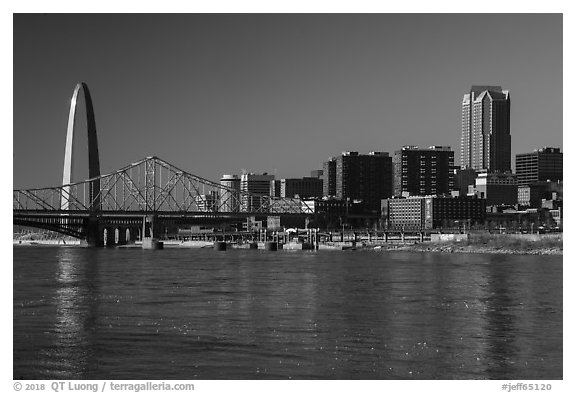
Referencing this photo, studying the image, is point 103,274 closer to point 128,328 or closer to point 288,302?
point 288,302

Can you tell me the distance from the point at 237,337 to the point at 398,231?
94443 mm

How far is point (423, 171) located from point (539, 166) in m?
22.6

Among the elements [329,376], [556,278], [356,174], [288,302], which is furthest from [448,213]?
[329,376]

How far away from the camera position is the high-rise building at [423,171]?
579 ft

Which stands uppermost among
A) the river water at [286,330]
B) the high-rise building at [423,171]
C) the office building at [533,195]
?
the high-rise building at [423,171]

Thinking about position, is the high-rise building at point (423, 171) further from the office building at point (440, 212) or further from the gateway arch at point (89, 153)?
the gateway arch at point (89, 153)

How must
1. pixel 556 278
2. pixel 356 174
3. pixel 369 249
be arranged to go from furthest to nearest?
pixel 356 174, pixel 369 249, pixel 556 278

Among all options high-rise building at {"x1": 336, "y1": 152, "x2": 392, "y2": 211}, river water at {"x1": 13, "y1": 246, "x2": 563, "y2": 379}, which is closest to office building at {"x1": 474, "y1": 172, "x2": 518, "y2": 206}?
high-rise building at {"x1": 336, "y1": 152, "x2": 392, "y2": 211}

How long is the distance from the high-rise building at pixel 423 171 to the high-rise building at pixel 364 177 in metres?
2.82

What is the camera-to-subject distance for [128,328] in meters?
20.0

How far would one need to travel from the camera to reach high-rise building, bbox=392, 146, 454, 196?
176500 mm

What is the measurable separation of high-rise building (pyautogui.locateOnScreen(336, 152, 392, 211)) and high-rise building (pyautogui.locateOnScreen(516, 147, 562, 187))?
869 inches

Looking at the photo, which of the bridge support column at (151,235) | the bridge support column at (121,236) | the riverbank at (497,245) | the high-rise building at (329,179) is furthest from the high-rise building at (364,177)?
the bridge support column at (151,235)

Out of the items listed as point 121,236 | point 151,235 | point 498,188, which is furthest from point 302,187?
point 151,235
